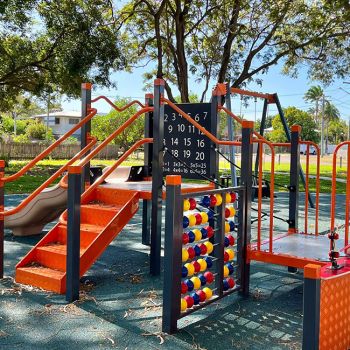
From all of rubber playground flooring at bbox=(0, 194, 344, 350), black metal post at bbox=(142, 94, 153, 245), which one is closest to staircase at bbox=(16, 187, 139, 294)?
rubber playground flooring at bbox=(0, 194, 344, 350)

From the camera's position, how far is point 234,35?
1661cm

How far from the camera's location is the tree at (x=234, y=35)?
53.5 feet

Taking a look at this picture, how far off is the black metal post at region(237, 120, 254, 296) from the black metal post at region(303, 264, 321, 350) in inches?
69.1

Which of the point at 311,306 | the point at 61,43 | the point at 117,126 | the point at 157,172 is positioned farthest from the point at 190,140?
the point at 117,126

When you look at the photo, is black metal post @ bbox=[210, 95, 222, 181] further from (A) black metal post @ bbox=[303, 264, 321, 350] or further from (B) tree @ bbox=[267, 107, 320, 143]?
(B) tree @ bbox=[267, 107, 320, 143]

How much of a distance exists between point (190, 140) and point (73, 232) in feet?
7.56

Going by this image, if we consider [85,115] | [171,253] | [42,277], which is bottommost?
[42,277]

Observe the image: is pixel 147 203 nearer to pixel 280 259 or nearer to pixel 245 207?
pixel 245 207

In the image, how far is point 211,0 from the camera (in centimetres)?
1639

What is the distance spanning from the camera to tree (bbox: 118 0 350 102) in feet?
53.5

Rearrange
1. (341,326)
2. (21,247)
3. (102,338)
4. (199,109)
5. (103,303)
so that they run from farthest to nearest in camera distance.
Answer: (21,247)
(199,109)
(103,303)
(102,338)
(341,326)

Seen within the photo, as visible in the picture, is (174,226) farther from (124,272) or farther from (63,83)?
(63,83)

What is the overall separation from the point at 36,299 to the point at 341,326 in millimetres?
2560

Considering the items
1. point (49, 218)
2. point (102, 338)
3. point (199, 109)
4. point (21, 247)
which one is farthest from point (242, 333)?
point (49, 218)
